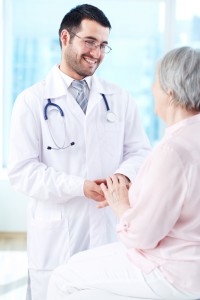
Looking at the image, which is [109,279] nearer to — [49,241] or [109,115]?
[49,241]

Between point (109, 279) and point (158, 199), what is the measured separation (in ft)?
0.90

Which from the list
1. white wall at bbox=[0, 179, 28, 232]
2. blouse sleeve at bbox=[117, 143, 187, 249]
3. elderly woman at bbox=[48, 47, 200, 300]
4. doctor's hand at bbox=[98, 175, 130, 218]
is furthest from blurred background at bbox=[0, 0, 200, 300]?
blouse sleeve at bbox=[117, 143, 187, 249]

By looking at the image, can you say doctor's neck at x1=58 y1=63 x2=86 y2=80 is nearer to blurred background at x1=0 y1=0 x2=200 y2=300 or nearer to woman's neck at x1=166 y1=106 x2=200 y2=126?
→ woman's neck at x1=166 y1=106 x2=200 y2=126

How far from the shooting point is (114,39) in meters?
4.54

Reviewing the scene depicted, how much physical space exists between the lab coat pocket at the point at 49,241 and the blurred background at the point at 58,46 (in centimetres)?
223

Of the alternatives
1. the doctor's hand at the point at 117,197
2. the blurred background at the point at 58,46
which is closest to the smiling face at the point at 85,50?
the doctor's hand at the point at 117,197

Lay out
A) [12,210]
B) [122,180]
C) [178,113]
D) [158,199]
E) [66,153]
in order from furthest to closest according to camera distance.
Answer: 1. [12,210]
2. [66,153]
3. [122,180]
4. [178,113]
5. [158,199]

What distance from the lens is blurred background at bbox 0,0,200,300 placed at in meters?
4.45

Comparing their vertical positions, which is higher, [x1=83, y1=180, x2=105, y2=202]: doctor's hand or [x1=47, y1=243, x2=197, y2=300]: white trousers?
[x1=83, y1=180, x2=105, y2=202]: doctor's hand

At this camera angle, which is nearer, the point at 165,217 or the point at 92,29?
the point at 165,217

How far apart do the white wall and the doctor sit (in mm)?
2235

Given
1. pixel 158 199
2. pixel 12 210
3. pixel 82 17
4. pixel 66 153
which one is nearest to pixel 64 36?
pixel 82 17

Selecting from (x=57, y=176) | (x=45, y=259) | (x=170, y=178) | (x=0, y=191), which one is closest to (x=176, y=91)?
(x=170, y=178)

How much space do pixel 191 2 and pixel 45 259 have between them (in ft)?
9.97
